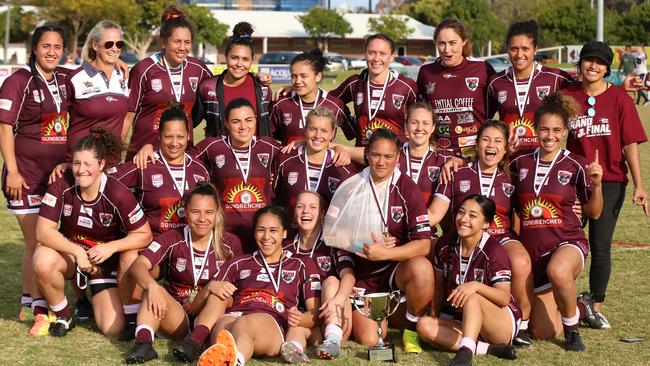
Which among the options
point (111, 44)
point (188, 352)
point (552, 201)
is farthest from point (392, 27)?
point (188, 352)

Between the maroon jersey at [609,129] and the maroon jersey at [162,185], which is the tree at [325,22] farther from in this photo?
the maroon jersey at [162,185]

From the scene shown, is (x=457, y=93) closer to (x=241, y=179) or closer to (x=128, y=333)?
(x=241, y=179)

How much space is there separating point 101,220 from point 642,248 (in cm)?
506

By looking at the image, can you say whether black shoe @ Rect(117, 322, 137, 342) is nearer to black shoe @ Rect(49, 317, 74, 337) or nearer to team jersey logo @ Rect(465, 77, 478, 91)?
black shoe @ Rect(49, 317, 74, 337)

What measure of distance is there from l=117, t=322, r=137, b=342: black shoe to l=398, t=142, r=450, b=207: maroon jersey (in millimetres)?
2015

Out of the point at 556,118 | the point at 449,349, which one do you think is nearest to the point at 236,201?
the point at 449,349

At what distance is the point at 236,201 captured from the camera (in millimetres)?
5957

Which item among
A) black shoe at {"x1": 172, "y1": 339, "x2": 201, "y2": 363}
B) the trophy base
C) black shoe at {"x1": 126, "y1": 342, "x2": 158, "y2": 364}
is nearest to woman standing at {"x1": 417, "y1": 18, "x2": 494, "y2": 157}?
the trophy base

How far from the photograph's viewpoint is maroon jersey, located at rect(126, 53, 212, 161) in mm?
6562

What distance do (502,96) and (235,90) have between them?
6.37 ft

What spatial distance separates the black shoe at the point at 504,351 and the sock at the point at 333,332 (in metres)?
0.89

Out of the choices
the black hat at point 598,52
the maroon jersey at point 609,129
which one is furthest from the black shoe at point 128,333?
the black hat at point 598,52

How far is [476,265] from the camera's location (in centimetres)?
530

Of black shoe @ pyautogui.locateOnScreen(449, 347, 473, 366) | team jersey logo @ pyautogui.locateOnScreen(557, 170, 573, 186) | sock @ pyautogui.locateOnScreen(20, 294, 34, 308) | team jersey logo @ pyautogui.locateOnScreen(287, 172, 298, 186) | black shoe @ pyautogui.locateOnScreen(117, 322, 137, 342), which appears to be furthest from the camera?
sock @ pyautogui.locateOnScreen(20, 294, 34, 308)
